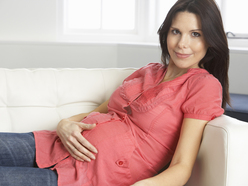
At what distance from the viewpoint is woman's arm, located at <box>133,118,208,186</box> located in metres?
1.14

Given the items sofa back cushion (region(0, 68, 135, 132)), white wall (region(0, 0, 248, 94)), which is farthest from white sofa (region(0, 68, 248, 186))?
white wall (region(0, 0, 248, 94))

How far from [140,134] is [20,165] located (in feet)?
1.73

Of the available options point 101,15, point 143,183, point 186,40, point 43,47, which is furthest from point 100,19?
point 143,183

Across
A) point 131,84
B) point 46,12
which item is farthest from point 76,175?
point 46,12

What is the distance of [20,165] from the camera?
1.41 m

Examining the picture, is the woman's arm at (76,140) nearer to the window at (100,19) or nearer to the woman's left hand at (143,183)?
the woman's left hand at (143,183)

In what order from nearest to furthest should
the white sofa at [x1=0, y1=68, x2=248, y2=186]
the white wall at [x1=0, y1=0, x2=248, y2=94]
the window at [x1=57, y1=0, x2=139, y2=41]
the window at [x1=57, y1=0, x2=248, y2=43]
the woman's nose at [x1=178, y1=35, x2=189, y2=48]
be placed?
the woman's nose at [x1=178, y1=35, x2=189, y2=48]
the white sofa at [x1=0, y1=68, x2=248, y2=186]
the white wall at [x1=0, y1=0, x2=248, y2=94]
the window at [x1=57, y1=0, x2=248, y2=43]
the window at [x1=57, y1=0, x2=139, y2=41]

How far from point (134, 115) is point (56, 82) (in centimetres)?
57

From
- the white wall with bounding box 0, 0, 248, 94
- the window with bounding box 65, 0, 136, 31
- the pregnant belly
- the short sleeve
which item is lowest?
the pregnant belly

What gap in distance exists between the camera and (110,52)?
10.8 ft

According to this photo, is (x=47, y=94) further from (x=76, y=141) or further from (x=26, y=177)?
(x=26, y=177)

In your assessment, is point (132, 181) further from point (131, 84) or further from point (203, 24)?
point (203, 24)

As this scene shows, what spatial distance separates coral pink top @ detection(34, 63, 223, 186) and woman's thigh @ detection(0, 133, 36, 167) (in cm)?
4

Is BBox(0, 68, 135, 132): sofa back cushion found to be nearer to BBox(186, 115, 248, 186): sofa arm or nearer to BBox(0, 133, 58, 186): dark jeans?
BBox(0, 133, 58, 186): dark jeans
